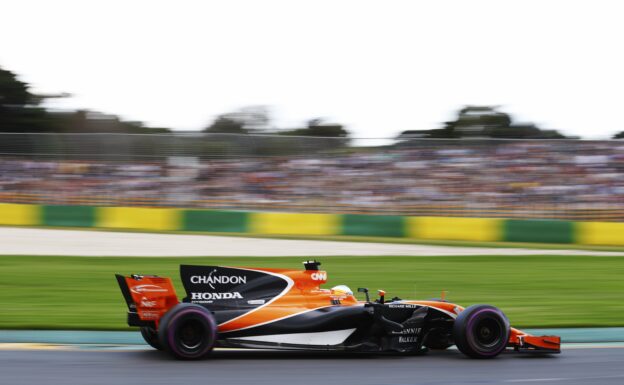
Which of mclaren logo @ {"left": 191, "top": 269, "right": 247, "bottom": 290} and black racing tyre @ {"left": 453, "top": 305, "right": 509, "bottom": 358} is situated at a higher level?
mclaren logo @ {"left": 191, "top": 269, "right": 247, "bottom": 290}

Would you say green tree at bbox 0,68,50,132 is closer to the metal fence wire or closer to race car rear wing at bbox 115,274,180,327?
the metal fence wire

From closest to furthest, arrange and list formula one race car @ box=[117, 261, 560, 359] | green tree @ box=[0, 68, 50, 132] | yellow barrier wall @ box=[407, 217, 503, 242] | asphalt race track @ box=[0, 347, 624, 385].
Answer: asphalt race track @ box=[0, 347, 624, 385]
formula one race car @ box=[117, 261, 560, 359]
yellow barrier wall @ box=[407, 217, 503, 242]
green tree @ box=[0, 68, 50, 132]

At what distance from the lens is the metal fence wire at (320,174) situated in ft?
59.8

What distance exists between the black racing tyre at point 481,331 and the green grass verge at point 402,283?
2009 millimetres

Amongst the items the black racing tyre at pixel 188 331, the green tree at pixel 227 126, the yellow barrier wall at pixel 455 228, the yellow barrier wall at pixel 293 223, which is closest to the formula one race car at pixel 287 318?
the black racing tyre at pixel 188 331

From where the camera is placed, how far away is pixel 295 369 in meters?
5.65

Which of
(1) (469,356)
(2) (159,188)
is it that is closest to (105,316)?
(1) (469,356)

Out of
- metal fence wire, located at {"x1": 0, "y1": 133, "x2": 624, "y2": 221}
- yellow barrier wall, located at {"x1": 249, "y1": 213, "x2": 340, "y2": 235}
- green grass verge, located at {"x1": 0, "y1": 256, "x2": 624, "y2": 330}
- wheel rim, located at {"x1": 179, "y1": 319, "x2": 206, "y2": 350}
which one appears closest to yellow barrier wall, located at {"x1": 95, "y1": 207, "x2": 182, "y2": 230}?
metal fence wire, located at {"x1": 0, "y1": 133, "x2": 624, "y2": 221}

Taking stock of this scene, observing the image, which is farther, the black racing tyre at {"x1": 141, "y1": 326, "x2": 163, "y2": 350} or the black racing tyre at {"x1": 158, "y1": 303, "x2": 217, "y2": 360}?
the black racing tyre at {"x1": 141, "y1": 326, "x2": 163, "y2": 350}

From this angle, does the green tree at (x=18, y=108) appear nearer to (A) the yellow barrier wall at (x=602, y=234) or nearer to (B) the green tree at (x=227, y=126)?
(B) the green tree at (x=227, y=126)

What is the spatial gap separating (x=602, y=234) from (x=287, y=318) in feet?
44.3

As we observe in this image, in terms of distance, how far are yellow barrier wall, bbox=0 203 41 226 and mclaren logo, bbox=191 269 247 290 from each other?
15.1 m

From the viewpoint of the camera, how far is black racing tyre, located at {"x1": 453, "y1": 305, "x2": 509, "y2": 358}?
599 cm

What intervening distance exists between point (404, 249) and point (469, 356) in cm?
1028
